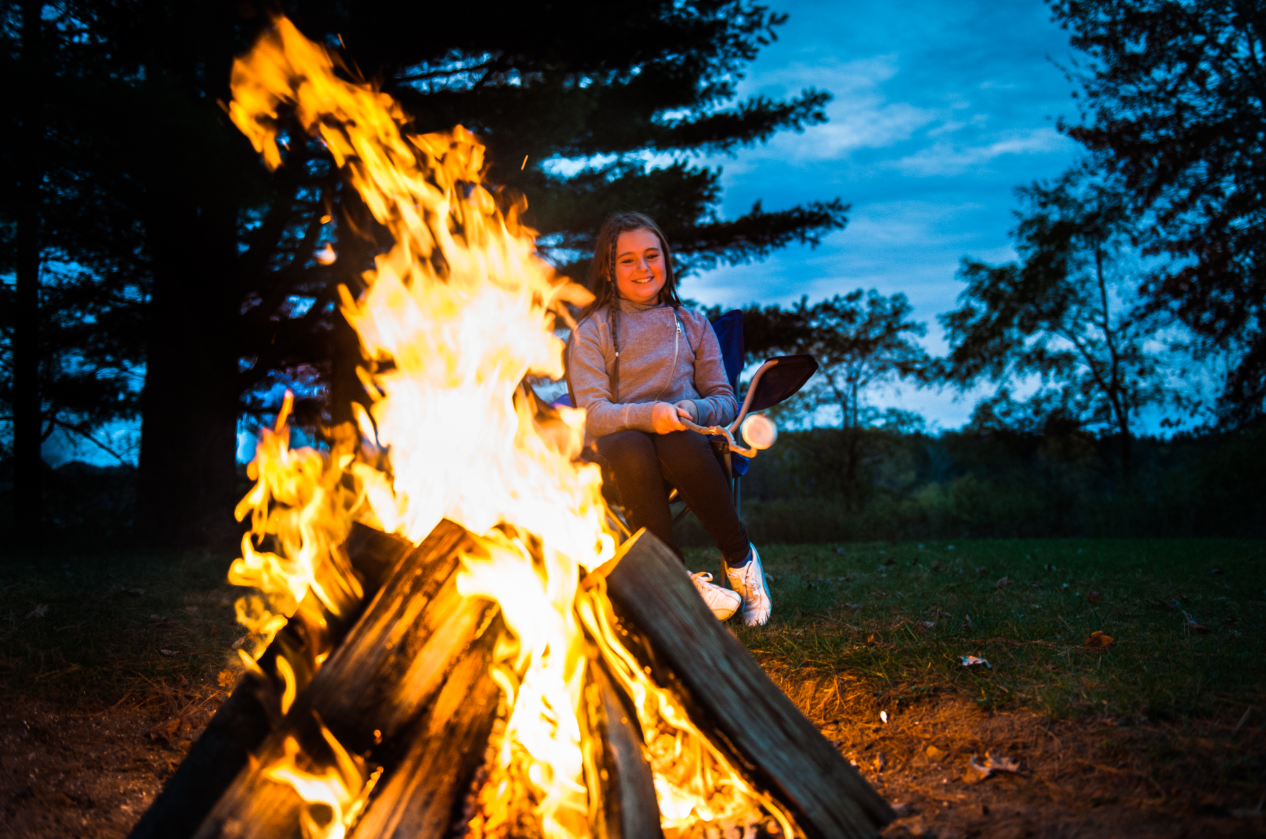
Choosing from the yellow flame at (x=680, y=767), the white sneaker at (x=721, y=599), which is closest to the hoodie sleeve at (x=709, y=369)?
the white sneaker at (x=721, y=599)

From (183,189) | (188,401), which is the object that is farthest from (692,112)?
(188,401)

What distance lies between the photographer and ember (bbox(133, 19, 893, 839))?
4.93 ft

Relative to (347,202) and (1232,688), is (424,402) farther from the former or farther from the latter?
(347,202)

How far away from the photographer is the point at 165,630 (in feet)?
10.0

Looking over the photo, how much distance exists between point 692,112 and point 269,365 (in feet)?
18.5

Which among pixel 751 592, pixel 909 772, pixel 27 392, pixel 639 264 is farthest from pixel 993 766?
pixel 27 392

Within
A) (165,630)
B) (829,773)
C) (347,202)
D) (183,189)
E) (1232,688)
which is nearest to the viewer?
(829,773)

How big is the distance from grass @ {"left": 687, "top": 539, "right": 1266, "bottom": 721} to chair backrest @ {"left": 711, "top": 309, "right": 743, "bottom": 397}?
118cm

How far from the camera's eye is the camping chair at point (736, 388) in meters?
2.87

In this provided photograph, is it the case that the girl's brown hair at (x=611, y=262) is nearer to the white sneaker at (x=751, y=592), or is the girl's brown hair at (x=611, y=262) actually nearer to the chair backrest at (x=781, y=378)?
the chair backrest at (x=781, y=378)

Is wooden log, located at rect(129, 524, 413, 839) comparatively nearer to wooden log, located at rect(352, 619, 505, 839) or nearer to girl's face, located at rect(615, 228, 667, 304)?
wooden log, located at rect(352, 619, 505, 839)

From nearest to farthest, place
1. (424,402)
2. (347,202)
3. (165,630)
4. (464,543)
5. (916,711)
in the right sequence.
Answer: (464,543), (916,711), (424,402), (165,630), (347,202)

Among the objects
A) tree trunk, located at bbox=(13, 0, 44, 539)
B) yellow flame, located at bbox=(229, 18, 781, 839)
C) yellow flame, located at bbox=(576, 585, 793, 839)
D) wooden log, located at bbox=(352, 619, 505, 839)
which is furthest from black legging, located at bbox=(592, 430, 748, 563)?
tree trunk, located at bbox=(13, 0, 44, 539)

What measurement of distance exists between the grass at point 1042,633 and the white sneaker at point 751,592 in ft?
0.21
